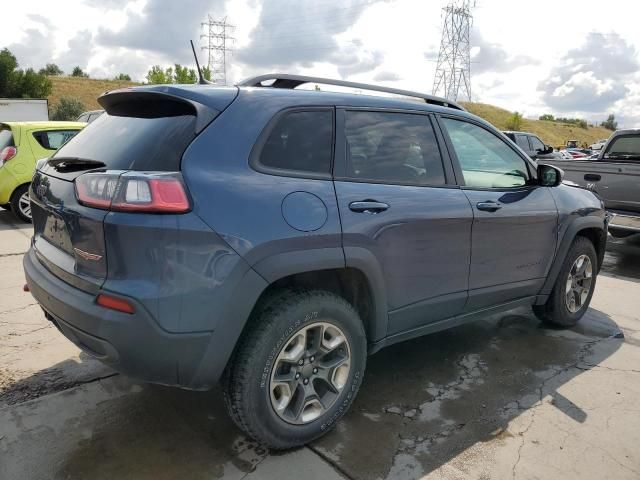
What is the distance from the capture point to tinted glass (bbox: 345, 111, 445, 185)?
284cm

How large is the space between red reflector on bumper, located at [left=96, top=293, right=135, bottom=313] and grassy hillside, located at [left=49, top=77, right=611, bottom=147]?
184 feet

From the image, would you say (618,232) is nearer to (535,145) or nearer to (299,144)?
(299,144)

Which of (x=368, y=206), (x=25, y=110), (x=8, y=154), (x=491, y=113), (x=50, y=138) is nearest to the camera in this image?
(x=368, y=206)

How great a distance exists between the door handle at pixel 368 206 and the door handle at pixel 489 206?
2.76ft

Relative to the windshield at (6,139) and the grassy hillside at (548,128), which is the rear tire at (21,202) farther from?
the grassy hillside at (548,128)

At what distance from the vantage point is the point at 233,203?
2262 mm

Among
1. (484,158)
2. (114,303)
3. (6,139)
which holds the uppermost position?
(484,158)

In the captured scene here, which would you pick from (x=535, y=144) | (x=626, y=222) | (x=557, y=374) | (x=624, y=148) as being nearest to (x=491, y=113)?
(x=535, y=144)

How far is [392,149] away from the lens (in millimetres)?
3025

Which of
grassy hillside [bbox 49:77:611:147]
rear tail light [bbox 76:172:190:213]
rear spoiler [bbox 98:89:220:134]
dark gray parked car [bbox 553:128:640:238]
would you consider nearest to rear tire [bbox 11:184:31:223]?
rear spoiler [bbox 98:89:220:134]

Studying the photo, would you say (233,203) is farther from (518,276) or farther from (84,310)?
(518,276)

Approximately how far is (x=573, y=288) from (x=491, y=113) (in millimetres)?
93230

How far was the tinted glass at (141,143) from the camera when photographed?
2297 millimetres

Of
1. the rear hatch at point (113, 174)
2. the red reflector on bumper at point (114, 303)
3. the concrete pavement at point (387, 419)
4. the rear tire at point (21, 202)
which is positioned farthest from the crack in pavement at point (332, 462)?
the rear tire at point (21, 202)
